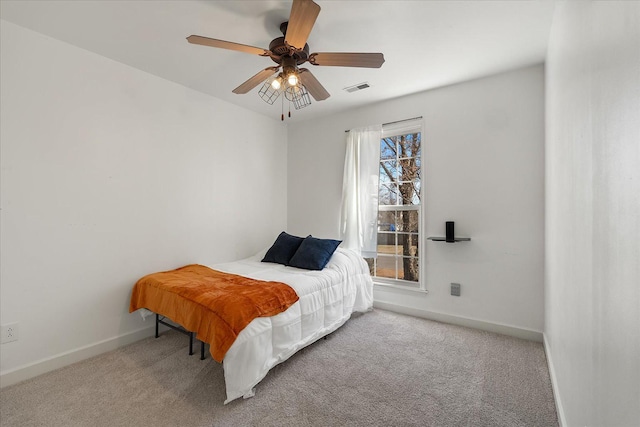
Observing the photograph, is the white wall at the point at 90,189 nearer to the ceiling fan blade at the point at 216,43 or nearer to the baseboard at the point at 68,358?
the baseboard at the point at 68,358

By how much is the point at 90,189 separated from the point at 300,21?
228 cm

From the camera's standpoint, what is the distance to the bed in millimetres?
1828

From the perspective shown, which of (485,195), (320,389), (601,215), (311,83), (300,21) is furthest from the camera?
(485,195)

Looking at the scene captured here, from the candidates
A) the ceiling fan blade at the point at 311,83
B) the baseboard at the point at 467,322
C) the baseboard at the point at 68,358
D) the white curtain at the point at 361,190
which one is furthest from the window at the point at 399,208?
the baseboard at the point at 68,358

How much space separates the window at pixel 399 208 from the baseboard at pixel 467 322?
12.3 inches

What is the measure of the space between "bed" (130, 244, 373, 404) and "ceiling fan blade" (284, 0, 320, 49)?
1.84 meters

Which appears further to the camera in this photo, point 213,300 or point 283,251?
point 283,251

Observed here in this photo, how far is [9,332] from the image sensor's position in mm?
2059

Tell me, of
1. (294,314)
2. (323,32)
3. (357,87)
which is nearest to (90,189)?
(294,314)

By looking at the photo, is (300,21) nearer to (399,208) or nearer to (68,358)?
(399,208)

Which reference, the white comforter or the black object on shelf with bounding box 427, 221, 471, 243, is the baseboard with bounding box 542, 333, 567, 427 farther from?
the white comforter

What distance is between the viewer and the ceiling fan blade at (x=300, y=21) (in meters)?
1.48

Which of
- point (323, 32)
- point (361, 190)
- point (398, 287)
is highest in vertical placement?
point (323, 32)

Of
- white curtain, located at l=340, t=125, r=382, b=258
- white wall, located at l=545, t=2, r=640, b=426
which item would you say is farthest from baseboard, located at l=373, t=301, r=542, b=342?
white wall, located at l=545, t=2, r=640, b=426
